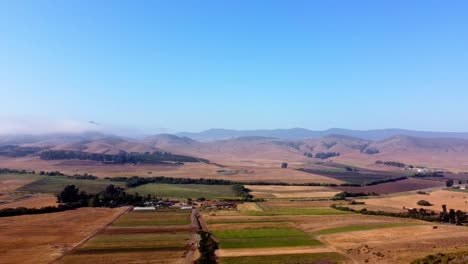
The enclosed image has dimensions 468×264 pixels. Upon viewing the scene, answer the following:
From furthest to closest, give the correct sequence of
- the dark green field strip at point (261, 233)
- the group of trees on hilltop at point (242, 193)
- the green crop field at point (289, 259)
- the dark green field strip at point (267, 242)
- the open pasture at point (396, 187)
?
1. the open pasture at point (396, 187)
2. the group of trees on hilltop at point (242, 193)
3. the dark green field strip at point (261, 233)
4. the dark green field strip at point (267, 242)
5. the green crop field at point (289, 259)

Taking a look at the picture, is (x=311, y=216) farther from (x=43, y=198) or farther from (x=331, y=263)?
(x=43, y=198)

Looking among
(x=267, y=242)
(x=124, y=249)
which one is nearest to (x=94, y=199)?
(x=124, y=249)

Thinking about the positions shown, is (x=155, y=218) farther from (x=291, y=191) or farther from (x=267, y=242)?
(x=291, y=191)

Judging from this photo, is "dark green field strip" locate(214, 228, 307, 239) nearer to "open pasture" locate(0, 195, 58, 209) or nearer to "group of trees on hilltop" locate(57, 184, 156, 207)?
"group of trees on hilltop" locate(57, 184, 156, 207)

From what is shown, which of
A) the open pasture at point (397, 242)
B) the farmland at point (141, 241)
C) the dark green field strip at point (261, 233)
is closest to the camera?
the farmland at point (141, 241)

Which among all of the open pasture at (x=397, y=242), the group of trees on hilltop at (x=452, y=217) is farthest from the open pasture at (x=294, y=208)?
the open pasture at (x=397, y=242)

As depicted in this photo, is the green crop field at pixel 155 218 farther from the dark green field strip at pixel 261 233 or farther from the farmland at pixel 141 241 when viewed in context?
the dark green field strip at pixel 261 233
